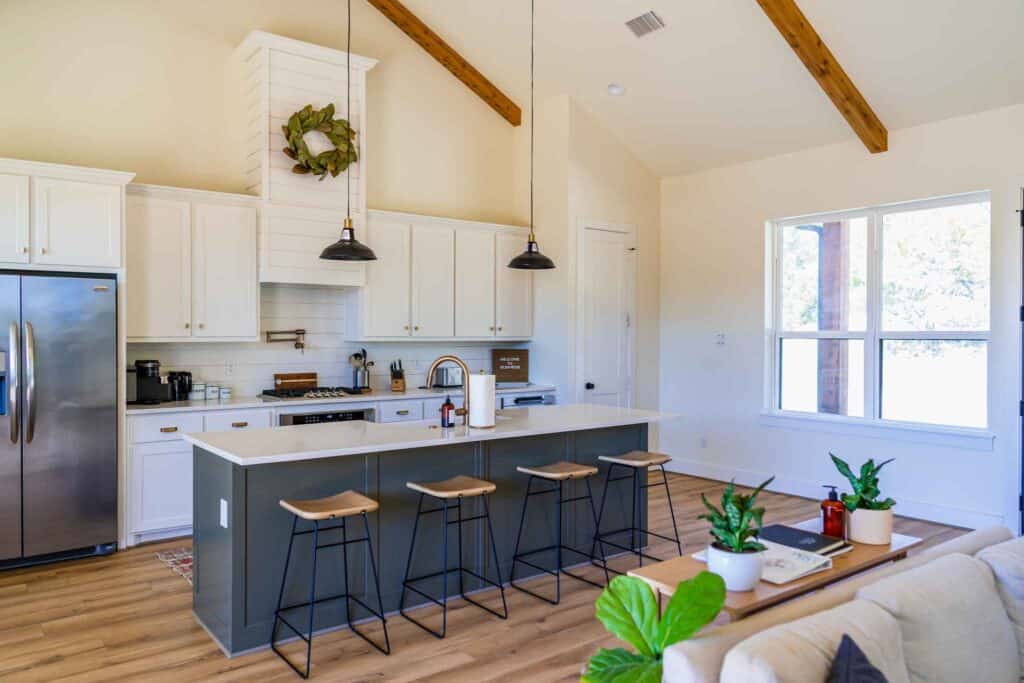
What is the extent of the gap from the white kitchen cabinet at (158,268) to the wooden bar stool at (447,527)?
2412 millimetres

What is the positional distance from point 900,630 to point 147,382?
15.7ft

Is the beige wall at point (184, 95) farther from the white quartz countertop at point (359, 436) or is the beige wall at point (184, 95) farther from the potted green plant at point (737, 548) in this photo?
the potted green plant at point (737, 548)

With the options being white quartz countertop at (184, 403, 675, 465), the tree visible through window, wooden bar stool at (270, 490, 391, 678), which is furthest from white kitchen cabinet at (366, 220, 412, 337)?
the tree visible through window

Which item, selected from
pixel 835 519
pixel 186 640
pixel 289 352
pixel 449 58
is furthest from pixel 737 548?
pixel 449 58

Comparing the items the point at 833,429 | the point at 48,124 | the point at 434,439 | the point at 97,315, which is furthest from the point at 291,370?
the point at 833,429

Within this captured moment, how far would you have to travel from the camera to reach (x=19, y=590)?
4035 mm

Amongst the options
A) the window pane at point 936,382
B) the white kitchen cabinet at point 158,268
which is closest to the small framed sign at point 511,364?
the white kitchen cabinet at point 158,268

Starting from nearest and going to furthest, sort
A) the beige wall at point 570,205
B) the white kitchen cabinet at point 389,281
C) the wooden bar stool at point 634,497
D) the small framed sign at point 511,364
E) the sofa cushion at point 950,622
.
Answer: the sofa cushion at point 950,622 < the wooden bar stool at point 634,497 < the white kitchen cabinet at point 389,281 < the beige wall at point 570,205 < the small framed sign at point 511,364

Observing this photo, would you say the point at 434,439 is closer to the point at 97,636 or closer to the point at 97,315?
the point at 97,636

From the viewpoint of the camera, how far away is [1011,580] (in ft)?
7.32

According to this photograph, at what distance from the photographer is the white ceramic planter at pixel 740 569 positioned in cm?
215

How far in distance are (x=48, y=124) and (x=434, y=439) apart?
3.58 metres

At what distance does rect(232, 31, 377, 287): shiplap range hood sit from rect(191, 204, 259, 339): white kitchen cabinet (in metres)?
0.11

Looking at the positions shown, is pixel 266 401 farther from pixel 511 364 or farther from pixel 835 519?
pixel 835 519
